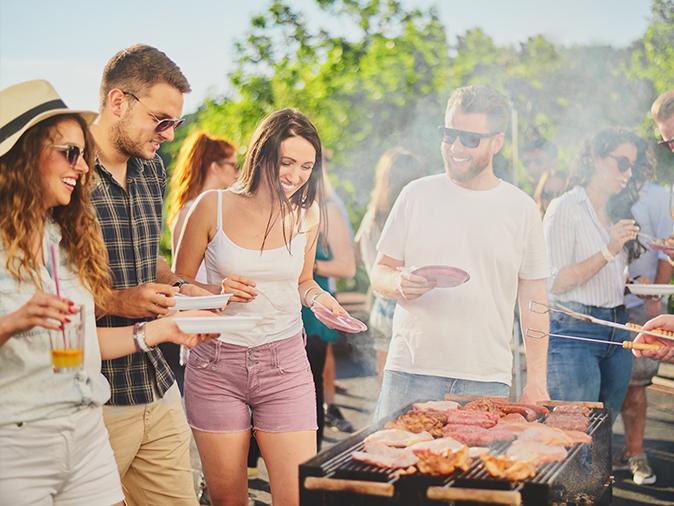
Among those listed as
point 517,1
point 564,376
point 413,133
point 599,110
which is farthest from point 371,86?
point 564,376

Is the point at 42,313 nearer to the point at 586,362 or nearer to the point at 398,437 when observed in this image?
the point at 398,437

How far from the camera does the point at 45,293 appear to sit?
2590 millimetres

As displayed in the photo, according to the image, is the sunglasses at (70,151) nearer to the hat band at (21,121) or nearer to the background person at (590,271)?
the hat band at (21,121)

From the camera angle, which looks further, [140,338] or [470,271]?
[470,271]

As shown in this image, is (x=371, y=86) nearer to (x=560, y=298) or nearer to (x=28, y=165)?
(x=560, y=298)

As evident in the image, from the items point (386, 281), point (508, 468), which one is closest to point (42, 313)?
point (508, 468)

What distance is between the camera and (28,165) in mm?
2695

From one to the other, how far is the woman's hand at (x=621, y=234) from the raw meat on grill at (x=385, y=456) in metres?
2.48

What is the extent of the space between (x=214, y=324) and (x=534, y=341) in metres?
1.76

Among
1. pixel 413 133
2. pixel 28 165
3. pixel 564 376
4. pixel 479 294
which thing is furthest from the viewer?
pixel 413 133

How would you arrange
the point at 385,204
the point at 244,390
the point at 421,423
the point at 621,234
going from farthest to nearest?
the point at 385,204 < the point at 621,234 < the point at 244,390 < the point at 421,423

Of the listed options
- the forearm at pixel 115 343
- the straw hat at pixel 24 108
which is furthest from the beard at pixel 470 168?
the straw hat at pixel 24 108

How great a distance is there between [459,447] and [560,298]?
2.51 metres

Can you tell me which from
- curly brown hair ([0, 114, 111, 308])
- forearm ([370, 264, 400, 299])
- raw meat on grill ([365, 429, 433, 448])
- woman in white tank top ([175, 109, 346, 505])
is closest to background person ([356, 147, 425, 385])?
forearm ([370, 264, 400, 299])
